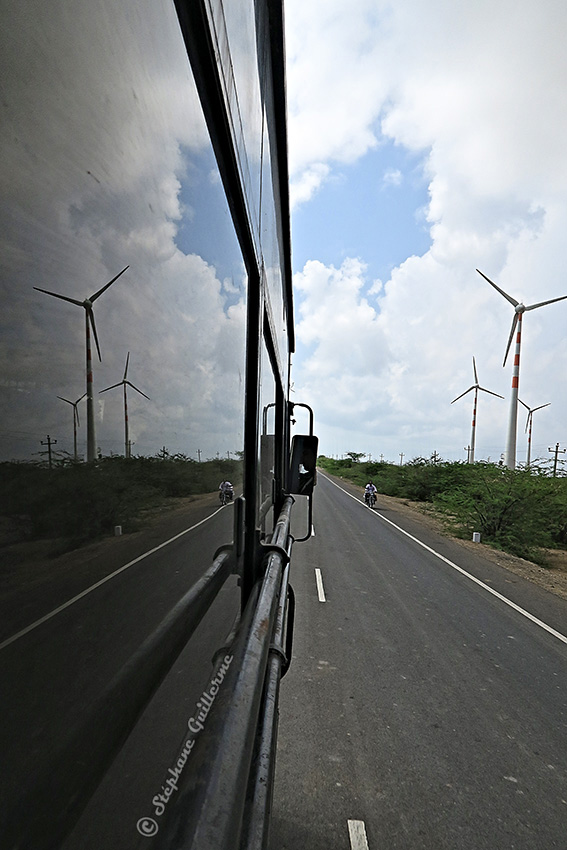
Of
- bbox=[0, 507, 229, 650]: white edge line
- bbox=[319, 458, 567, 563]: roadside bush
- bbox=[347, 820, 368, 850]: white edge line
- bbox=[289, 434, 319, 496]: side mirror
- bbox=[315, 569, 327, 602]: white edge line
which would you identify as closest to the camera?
bbox=[0, 507, 229, 650]: white edge line

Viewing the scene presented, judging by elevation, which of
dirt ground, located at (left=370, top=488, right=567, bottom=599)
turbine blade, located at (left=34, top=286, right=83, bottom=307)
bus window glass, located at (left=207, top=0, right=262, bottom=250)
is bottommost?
dirt ground, located at (left=370, top=488, right=567, bottom=599)

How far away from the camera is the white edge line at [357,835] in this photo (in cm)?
294

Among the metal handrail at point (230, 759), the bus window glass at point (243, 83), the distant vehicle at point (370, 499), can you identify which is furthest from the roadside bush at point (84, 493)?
the distant vehicle at point (370, 499)

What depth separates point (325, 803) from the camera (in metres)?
3.33

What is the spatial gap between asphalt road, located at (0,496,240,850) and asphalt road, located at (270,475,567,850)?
A: 298 centimetres

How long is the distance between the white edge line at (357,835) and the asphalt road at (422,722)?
1 centimetres

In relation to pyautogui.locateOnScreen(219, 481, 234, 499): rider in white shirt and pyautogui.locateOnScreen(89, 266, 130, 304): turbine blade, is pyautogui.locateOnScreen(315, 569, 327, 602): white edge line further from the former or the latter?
pyautogui.locateOnScreen(89, 266, 130, 304): turbine blade

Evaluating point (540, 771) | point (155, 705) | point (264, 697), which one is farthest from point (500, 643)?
point (155, 705)

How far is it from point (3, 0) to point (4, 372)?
24 centimetres

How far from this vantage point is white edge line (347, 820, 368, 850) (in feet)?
9.66

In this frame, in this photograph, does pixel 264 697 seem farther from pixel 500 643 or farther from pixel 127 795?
pixel 500 643

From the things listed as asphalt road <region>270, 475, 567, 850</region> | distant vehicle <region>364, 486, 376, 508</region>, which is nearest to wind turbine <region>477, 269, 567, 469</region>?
distant vehicle <region>364, 486, 376, 508</region>

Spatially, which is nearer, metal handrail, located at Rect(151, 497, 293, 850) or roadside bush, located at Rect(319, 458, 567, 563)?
metal handrail, located at Rect(151, 497, 293, 850)

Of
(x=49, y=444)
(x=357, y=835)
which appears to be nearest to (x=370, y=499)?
(x=357, y=835)
